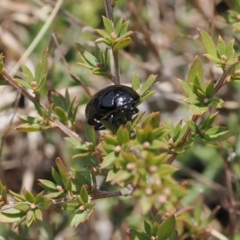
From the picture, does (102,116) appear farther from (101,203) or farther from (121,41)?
(101,203)

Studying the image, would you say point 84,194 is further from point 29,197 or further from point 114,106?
point 114,106

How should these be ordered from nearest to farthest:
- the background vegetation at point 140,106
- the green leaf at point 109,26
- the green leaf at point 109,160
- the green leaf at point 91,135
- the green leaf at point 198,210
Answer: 1. the green leaf at point 109,160
2. the green leaf at point 109,26
3. the green leaf at point 91,135
4. the green leaf at point 198,210
5. the background vegetation at point 140,106

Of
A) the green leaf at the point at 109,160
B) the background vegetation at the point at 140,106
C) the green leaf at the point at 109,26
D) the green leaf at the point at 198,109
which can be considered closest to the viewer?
the green leaf at the point at 109,160

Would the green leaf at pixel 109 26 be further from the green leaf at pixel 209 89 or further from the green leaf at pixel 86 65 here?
the green leaf at pixel 209 89

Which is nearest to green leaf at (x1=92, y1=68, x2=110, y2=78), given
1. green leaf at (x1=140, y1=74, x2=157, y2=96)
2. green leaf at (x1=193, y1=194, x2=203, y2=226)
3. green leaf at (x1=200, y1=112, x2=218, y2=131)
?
green leaf at (x1=140, y1=74, x2=157, y2=96)

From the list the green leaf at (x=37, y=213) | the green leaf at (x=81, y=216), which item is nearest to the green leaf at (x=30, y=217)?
the green leaf at (x=37, y=213)

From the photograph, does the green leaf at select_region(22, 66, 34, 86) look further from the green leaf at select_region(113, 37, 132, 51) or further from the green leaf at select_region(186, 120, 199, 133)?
the green leaf at select_region(186, 120, 199, 133)

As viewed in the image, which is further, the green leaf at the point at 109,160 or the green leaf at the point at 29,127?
the green leaf at the point at 29,127
